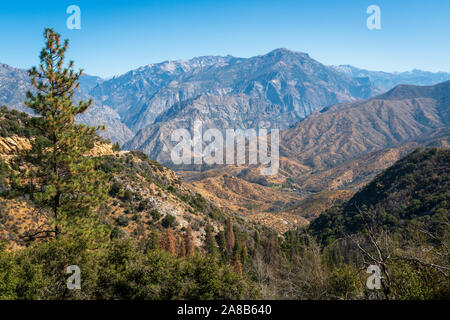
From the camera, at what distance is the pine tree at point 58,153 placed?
17125 mm

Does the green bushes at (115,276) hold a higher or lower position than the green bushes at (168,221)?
higher

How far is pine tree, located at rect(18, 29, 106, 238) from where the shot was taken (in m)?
17.1

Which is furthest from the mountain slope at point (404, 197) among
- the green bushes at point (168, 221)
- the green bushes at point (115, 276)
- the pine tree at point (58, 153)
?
the pine tree at point (58, 153)

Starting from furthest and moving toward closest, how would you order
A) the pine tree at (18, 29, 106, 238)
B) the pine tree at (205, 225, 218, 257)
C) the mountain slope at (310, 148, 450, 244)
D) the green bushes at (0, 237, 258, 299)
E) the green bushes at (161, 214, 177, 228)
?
the mountain slope at (310, 148, 450, 244), the green bushes at (161, 214, 177, 228), the pine tree at (205, 225, 218, 257), the pine tree at (18, 29, 106, 238), the green bushes at (0, 237, 258, 299)

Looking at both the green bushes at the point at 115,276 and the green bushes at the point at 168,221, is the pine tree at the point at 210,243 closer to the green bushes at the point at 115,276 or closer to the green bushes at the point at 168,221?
the green bushes at the point at 168,221

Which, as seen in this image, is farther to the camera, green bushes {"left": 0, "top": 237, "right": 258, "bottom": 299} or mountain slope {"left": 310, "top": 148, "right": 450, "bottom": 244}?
mountain slope {"left": 310, "top": 148, "right": 450, "bottom": 244}

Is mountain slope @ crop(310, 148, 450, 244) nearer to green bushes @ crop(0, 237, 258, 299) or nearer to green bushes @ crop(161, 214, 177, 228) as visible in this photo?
green bushes @ crop(161, 214, 177, 228)

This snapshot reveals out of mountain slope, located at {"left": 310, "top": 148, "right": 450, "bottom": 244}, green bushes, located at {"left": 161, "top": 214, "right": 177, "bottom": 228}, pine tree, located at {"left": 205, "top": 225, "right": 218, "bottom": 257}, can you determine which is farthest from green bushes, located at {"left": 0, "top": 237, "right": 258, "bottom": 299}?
mountain slope, located at {"left": 310, "top": 148, "right": 450, "bottom": 244}

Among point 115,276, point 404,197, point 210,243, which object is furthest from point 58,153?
point 404,197

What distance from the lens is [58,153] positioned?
693 inches

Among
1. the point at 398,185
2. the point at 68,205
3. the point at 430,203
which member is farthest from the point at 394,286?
the point at 398,185

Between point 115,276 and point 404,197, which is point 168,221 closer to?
point 115,276
